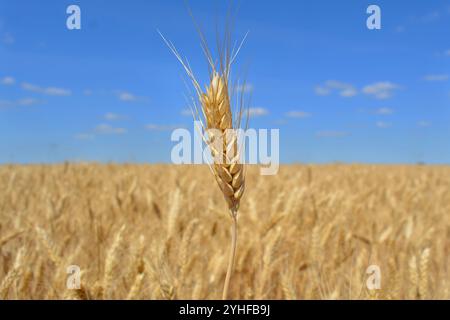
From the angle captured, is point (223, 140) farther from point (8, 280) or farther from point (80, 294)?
point (8, 280)

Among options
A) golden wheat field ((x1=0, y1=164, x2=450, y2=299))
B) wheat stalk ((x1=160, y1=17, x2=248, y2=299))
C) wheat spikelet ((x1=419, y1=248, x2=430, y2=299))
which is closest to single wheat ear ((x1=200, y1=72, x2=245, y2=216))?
wheat stalk ((x1=160, y1=17, x2=248, y2=299))

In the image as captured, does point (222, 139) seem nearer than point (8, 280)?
Yes

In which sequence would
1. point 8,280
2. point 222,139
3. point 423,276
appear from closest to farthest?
point 222,139 < point 8,280 < point 423,276

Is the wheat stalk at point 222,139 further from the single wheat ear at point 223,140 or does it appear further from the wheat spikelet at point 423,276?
the wheat spikelet at point 423,276

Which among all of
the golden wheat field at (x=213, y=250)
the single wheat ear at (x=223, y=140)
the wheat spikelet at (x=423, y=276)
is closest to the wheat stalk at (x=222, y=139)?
the single wheat ear at (x=223, y=140)

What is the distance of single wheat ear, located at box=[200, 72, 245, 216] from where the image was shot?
772 mm

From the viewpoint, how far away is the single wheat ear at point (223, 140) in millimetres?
772

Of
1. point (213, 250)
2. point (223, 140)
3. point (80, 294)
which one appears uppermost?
point (223, 140)

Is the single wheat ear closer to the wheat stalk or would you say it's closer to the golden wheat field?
the wheat stalk

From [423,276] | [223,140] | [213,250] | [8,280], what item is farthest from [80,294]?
[213,250]

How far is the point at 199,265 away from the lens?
240 centimetres

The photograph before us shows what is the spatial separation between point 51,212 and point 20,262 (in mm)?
1325

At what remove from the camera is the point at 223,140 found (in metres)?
0.80

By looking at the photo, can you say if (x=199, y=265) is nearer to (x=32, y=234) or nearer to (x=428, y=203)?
(x=32, y=234)
